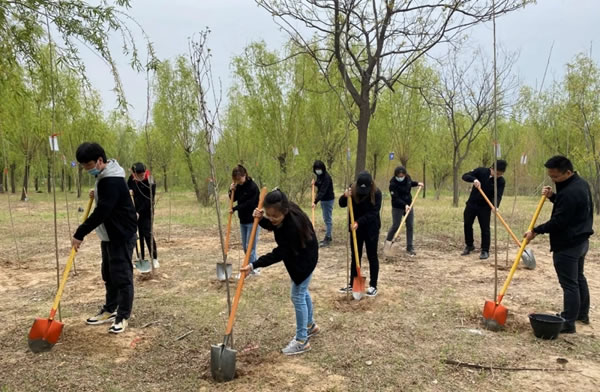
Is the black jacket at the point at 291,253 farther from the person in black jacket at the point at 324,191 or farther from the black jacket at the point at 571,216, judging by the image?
the person in black jacket at the point at 324,191

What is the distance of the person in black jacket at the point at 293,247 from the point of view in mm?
3223

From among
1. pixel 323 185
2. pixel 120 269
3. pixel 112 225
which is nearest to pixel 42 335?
pixel 120 269

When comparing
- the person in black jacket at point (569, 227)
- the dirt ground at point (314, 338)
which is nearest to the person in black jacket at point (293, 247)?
the dirt ground at point (314, 338)

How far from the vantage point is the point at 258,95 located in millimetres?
16562

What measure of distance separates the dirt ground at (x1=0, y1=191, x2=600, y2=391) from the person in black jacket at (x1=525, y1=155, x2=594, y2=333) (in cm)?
36

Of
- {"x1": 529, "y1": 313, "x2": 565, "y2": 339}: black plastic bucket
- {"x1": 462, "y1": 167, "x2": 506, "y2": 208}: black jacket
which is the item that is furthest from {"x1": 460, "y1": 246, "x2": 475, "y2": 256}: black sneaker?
{"x1": 529, "y1": 313, "x2": 565, "y2": 339}: black plastic bucket

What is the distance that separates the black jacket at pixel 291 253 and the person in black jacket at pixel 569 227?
229 centimetres

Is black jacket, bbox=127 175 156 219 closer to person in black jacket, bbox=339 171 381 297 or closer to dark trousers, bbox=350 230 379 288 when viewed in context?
person in black jacket, bbox=339 171 381 297

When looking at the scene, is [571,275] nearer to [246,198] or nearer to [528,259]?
[528,259]

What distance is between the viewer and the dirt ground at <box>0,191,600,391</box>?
306cm

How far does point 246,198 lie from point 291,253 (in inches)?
101

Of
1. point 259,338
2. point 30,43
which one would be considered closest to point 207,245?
point 259,338

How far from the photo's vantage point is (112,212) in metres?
3.76

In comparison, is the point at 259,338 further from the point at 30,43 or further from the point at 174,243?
the point at 174,243
